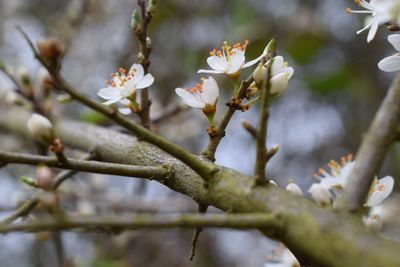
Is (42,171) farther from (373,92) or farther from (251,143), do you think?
(373,92)

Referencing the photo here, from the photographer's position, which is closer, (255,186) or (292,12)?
(255,186)

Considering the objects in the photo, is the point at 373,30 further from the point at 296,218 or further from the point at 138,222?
the point at 138,222

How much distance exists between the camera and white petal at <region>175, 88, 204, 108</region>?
3.50 ft

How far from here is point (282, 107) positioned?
435cm

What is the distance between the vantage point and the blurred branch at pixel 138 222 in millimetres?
604

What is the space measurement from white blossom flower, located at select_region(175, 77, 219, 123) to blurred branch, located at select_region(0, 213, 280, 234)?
42 centimetres

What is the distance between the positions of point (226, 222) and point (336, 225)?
0.43 ft

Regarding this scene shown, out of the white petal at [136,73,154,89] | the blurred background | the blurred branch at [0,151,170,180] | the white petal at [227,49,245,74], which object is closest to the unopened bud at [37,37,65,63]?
the blurred branch at [0,151,170,180]

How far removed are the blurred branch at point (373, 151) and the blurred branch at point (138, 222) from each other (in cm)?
12

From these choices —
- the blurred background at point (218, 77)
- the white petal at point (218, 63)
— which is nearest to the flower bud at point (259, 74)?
the white petal at point (218, 63)

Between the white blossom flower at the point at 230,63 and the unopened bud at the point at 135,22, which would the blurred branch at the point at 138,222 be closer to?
the white blossom flower at the point at 230,63

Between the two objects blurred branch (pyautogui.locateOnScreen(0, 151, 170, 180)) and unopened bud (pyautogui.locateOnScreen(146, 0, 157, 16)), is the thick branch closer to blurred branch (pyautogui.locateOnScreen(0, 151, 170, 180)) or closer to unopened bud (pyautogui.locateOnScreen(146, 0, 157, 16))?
blurred branch (pyautogui.locateOnScreen(0, 151, 170, 180))

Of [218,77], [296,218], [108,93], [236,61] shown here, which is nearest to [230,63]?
[236,61]

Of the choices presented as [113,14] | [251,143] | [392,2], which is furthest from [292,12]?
[392,2]
